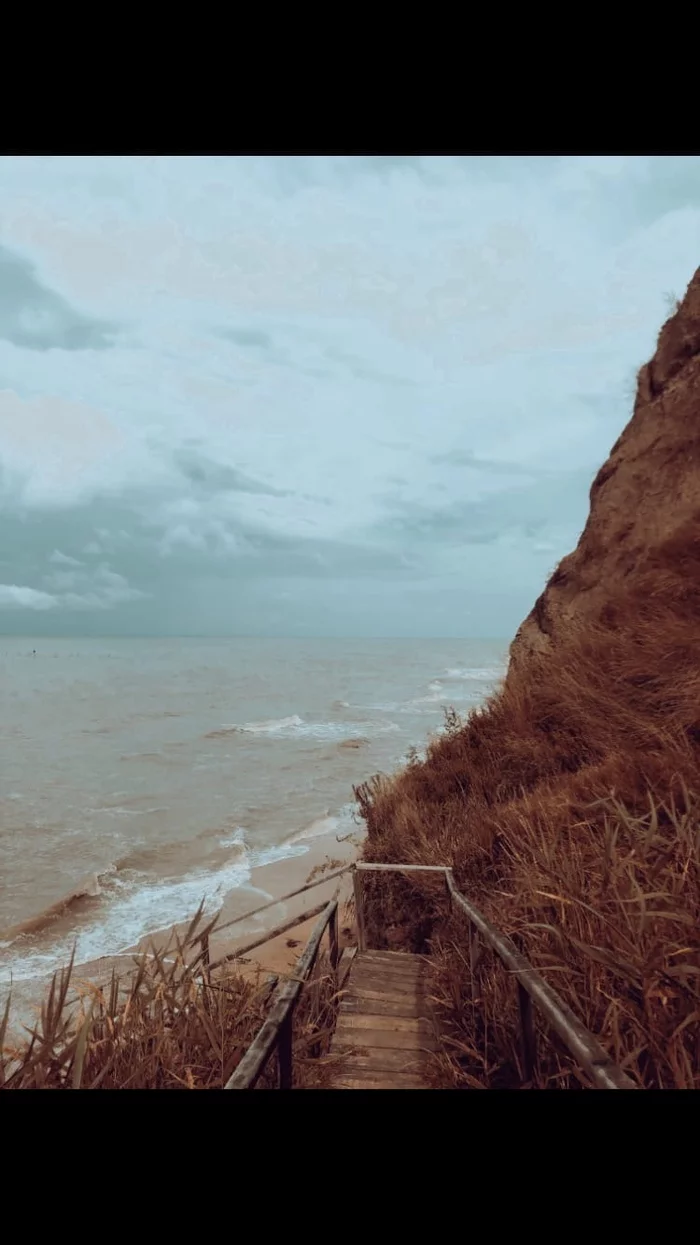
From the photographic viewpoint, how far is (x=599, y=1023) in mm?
2295

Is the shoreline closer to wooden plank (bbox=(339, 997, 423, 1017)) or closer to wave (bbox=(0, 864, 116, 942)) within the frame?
wooden plank (bbox=(339, 997, 423, 1017))

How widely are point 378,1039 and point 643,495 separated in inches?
281

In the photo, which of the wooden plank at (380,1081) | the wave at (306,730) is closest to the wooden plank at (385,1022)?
the wooden plank at (380,1081)

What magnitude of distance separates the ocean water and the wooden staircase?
161 centimetres

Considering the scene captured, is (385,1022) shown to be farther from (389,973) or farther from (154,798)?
(154,798)

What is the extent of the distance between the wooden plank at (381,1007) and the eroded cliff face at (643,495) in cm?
467

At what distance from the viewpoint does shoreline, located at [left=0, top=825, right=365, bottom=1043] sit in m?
7.81

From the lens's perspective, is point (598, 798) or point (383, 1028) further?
point (383, 1028)

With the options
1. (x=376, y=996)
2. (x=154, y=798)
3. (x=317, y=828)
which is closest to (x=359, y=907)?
(x=376, y=996)

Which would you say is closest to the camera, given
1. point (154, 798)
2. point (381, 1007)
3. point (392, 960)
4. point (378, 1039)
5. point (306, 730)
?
point (378, 1039)

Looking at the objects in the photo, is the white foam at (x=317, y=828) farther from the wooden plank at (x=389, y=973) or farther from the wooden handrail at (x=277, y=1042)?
the wooden handrail at (x=277, y=1042)

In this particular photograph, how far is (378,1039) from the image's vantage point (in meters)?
3.83
